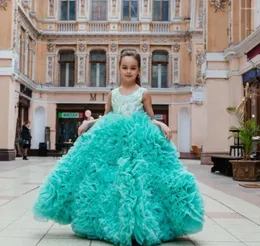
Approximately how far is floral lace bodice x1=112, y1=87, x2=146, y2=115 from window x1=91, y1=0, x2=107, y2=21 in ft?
85.2

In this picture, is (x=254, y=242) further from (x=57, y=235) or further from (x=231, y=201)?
(x=231, y=201)

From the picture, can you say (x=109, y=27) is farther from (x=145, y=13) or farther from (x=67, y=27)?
(x=67, y=27)

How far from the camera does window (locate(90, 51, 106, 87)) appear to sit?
1160 inches

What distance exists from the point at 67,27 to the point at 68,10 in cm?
119

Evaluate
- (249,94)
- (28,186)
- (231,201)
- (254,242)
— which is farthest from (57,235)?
(249,94)

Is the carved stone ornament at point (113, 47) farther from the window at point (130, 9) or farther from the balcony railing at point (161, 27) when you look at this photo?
the balcony railing at point (161, 27)

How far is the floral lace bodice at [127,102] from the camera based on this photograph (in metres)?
4.27

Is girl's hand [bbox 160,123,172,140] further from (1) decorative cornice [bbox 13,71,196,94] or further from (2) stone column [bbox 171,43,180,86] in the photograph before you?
(2) stone column [bbox 171,43,180,86]

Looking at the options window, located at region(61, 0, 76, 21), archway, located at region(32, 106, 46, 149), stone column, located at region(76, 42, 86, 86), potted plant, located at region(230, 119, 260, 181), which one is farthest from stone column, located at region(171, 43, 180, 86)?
potted plant, located at region(230, 119, 260, 181)

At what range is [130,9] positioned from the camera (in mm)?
29562

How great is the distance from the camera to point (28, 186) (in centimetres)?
895

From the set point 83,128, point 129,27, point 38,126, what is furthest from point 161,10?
point 83,128

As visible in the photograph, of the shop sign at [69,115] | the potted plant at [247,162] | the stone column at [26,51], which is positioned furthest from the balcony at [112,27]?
the potted plant at [247,162]

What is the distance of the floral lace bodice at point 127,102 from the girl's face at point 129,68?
0.44 feet
